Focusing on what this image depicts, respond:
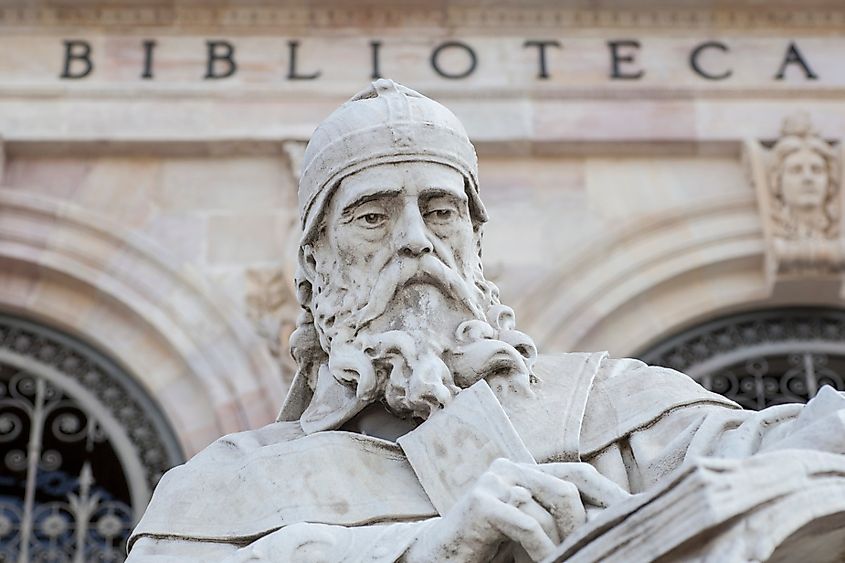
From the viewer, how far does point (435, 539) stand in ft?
11.0

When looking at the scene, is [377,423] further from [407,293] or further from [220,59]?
[220,59]

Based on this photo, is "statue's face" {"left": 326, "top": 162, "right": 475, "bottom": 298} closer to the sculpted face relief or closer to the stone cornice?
the sculpted face relief

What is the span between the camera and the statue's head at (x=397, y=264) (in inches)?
155

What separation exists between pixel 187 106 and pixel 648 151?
2215 millimetres

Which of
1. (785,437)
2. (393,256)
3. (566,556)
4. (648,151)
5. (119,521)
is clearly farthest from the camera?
(648,151)

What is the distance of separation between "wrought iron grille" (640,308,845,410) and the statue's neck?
6565 millimetres

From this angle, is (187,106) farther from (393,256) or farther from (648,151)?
(393,256)

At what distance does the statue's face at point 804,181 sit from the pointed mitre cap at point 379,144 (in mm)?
6664

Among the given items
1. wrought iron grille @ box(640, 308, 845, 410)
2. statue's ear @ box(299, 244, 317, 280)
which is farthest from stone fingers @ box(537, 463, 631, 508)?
wrought iron grille @ box(640, 308, 845, 410)

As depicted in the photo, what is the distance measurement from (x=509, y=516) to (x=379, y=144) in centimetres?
98

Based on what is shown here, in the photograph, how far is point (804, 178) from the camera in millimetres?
10648

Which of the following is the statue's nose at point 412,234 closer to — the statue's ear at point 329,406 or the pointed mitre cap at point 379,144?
the pointed mitre cap at point 379,144

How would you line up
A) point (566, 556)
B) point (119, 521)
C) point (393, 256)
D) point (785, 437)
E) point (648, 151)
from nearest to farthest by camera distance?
1. point (566, 556)
2. point (785, 437)
3. point (393, 256)
4. point (119, 521)
5. point (648, 151)

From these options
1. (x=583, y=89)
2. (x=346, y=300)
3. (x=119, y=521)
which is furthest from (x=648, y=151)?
(x=346, y=300)
